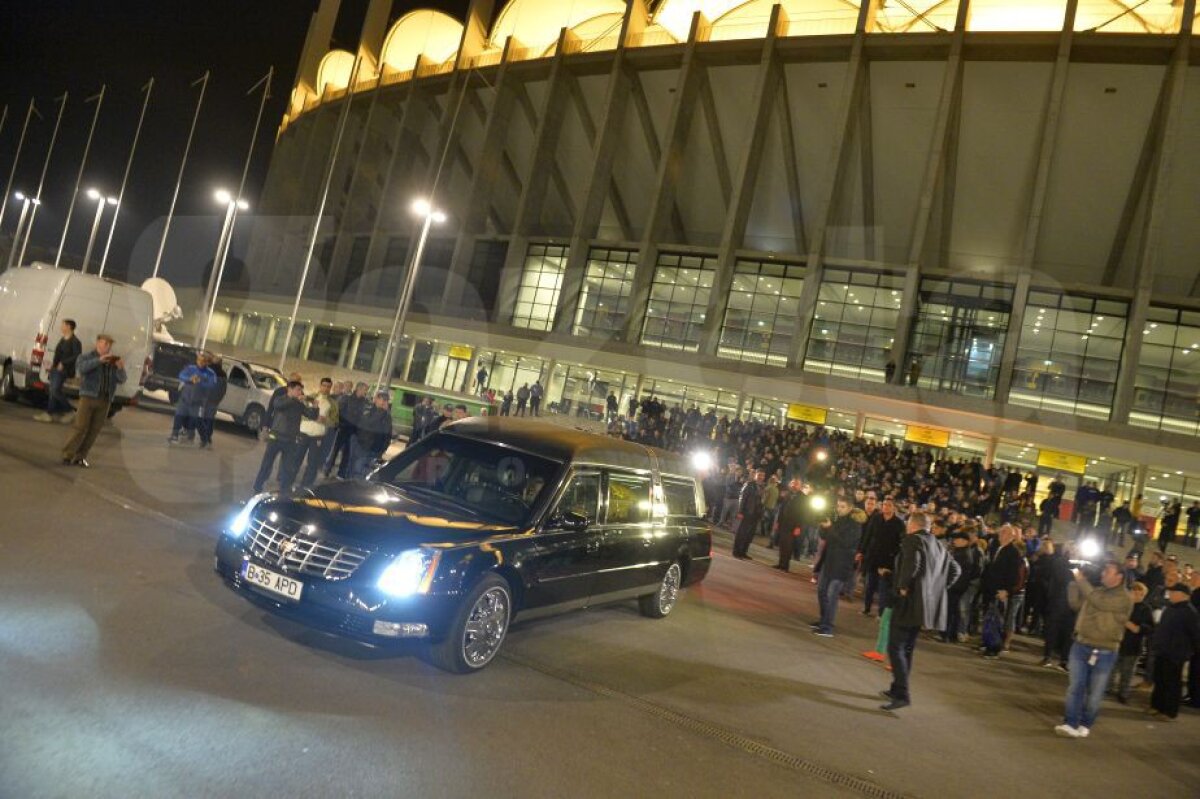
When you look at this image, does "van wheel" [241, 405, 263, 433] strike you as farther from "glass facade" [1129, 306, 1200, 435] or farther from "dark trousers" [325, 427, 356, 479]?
"glass facade" [1129, 306, 1200, 435]

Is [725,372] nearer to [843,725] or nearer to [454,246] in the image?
[454,246]

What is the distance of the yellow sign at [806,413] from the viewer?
1214 inches

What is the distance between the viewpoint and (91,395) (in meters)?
9.42

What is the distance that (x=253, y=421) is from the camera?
1791cm

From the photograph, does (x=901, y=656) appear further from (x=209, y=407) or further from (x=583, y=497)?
(x=209, y=407)

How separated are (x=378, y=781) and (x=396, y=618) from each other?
4.35 ft

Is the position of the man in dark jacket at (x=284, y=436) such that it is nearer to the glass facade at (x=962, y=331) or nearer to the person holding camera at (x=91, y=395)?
the person holding camera at (x=91, y=395)

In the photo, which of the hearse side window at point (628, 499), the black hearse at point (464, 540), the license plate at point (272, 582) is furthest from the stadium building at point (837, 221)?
the license plate at point (272, 582)

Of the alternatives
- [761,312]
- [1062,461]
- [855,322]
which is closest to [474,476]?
[1062,461]

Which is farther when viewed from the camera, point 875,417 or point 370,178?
point 370,178

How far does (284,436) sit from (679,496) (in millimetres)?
5686

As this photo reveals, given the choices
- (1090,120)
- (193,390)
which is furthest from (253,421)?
(1090,120)

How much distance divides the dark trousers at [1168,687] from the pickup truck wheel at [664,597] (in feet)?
19.1

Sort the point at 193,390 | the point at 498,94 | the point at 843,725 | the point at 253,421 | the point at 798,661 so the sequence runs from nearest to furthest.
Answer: the point at 843,725 → the point at 798,661 → the point at 193,390 → the point at 253,421 → the point at 498,94
